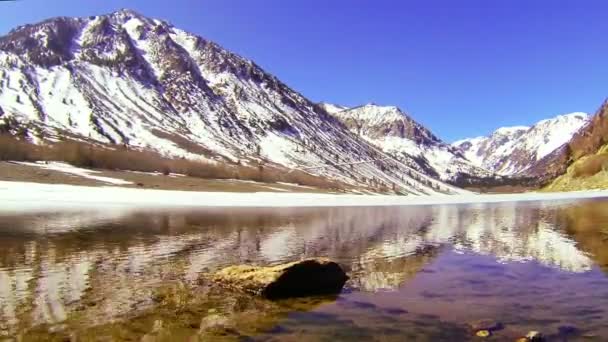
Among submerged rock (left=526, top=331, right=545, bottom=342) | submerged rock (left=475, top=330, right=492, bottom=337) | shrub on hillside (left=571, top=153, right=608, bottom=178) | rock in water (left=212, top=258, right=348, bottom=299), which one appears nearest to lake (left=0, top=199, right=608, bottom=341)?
submerged rock (left=475, top=330, right=492, bottom=337)

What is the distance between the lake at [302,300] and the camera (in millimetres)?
16359

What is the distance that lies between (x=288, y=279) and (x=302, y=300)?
1.32 m

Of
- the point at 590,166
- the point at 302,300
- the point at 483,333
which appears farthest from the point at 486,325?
the point at 590,166

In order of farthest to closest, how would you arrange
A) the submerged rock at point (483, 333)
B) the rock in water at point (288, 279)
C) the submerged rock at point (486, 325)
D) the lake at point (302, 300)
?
the rock in water at point (288, 279) → the submerged rock at point (486, 325) → the lake at point (302, 300) → the submerged rock at point (483, 333)

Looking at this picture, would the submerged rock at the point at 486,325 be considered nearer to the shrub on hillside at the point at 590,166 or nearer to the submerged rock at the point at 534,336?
the submerged rock at the point at 534,336

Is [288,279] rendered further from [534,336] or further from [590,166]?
[590,166]

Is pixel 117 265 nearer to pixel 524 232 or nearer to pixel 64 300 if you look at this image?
pixel 64 300

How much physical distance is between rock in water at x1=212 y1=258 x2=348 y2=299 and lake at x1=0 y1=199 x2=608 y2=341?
35.3 inches

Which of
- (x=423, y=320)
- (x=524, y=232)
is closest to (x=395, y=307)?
(x=423, y=320)

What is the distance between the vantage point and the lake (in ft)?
53.7

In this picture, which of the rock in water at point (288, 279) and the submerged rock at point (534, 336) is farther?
the rock in water at point (288, 279)

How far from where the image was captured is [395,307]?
64.1 feet

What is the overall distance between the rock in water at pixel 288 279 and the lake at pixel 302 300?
0.90 m

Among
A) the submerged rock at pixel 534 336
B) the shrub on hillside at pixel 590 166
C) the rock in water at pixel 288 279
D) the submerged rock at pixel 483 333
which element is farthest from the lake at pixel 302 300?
the shrub on hillside at pixel 590 166
